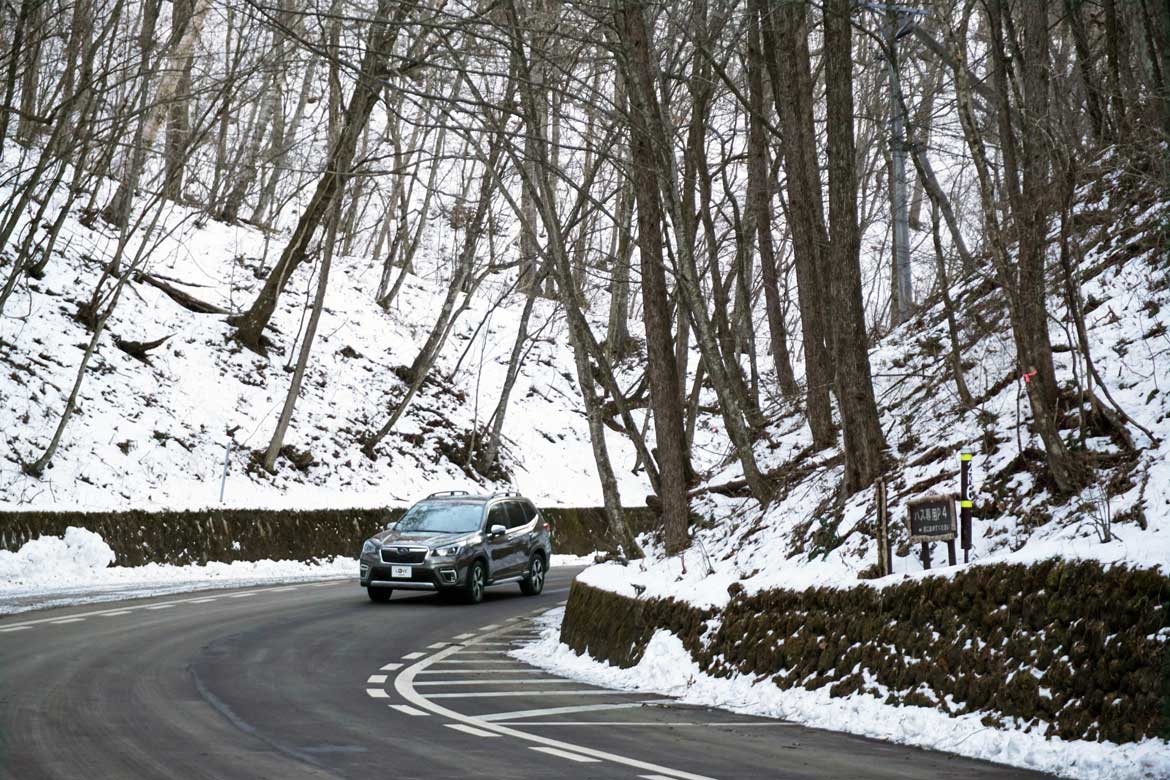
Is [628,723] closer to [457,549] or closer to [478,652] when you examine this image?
[478,652]

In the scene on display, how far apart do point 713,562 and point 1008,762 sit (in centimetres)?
747

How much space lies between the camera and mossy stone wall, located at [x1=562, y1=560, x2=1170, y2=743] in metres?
7.62

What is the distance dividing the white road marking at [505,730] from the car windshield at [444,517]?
334 inches

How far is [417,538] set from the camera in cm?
2152

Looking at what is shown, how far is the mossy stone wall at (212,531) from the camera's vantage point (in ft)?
79.7

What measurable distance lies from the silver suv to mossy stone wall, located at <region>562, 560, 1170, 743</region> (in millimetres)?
9820

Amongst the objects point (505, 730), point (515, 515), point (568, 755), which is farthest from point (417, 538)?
point (568, 755)

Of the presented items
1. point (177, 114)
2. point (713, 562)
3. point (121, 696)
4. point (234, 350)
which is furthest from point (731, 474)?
point (177, 114)

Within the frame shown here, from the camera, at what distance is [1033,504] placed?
10859 mm

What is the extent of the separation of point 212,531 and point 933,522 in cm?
2111

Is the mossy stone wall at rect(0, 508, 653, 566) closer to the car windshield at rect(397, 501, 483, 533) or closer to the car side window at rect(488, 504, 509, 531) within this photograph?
the car side window at rect(488, 504, 509, 531)

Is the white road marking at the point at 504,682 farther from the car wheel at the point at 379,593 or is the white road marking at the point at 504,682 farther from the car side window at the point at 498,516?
the car side window at the point at 498,516

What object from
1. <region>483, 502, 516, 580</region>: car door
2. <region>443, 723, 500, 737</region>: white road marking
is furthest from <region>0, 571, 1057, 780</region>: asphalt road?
<region>483, 502, 516, 580</region>: car door

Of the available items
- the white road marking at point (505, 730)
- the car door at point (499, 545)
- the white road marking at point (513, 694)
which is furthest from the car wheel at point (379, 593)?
the white road marking at point (513, 694)
